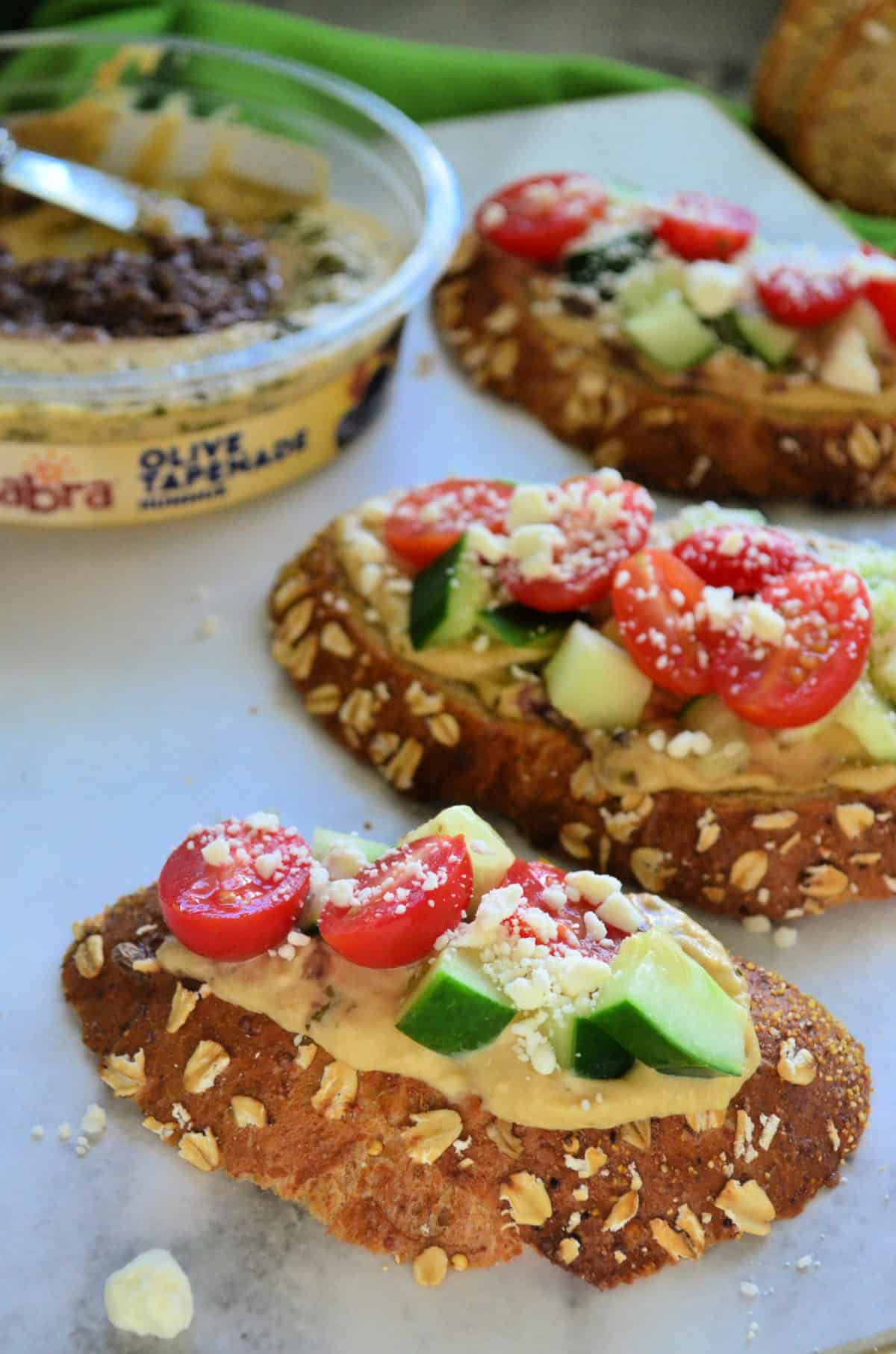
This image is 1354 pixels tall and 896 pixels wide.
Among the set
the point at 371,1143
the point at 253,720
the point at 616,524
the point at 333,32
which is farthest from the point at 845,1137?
the point at 333,32

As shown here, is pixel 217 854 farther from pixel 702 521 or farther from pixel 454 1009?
pixel 702 521

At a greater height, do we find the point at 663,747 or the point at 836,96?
the point at 836,96

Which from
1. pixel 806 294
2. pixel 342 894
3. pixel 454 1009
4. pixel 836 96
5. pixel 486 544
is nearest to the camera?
pixel 454 1009

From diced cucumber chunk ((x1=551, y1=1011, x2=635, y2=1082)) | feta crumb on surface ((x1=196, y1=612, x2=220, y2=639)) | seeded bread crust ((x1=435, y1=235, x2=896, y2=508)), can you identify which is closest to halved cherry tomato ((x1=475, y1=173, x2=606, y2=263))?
seeded bread crust ((x1=435, y1=235, x2=896, y2=508))

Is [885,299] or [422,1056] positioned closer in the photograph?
[422,1056]

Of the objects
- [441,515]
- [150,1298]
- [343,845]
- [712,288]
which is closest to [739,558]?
[441,515]

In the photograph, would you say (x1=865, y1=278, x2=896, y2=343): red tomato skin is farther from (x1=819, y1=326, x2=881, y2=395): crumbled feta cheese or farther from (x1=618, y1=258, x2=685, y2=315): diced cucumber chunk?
(x1=618, y1=258, x2=685, y2=315): diced cucumber chunk

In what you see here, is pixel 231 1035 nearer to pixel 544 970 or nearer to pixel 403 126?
pixel 544 970
